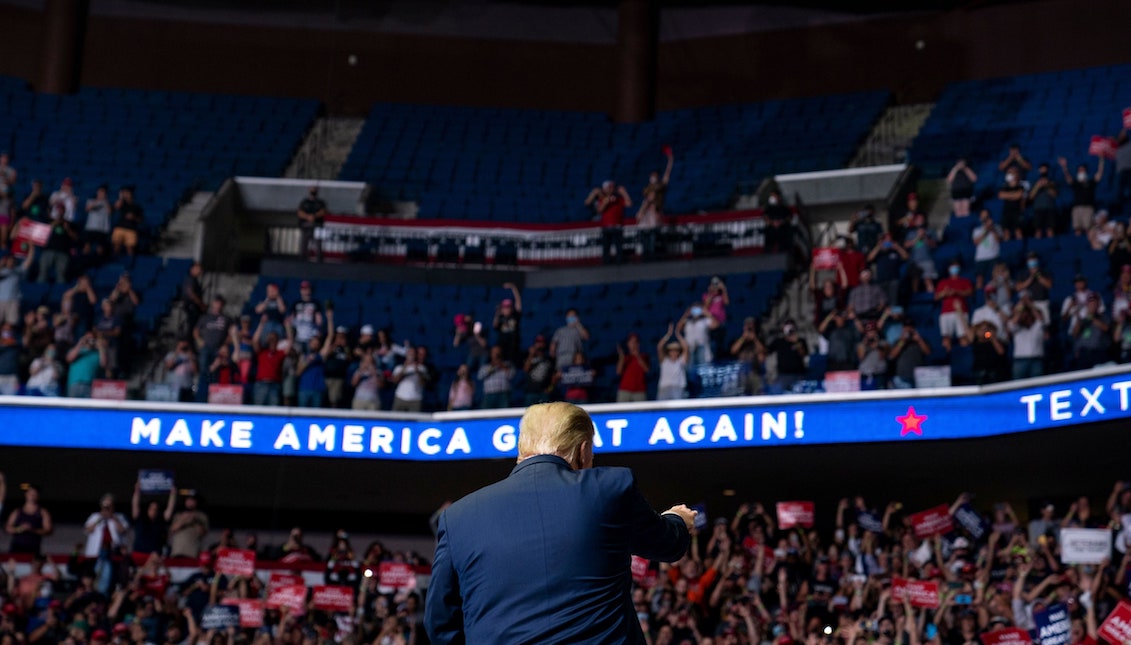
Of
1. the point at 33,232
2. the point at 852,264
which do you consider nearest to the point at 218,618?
the point at 33,232

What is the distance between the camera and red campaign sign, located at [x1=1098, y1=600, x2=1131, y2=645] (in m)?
10.7

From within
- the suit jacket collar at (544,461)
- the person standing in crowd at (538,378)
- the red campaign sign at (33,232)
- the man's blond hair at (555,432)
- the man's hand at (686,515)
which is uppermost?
the red campaign sign at (33,232)

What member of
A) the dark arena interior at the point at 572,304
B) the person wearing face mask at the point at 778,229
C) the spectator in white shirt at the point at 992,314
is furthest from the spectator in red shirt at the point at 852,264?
the person wearing face mask at the point at 778,229

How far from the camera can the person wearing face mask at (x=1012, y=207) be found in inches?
701

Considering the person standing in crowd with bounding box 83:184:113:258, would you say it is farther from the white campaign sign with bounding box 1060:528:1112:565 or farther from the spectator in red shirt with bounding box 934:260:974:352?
the white campaign sign with bounding box 1060:528:1112:565

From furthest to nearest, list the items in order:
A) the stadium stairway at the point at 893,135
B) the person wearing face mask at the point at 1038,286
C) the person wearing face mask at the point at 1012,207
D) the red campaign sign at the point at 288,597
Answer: the stadium stairway at the point at 893,135 < the person wearing face mask at the point at 1012,207 < the person wearing face mask at the point at 1038,286 < the red campaign sign at the point at 288,597

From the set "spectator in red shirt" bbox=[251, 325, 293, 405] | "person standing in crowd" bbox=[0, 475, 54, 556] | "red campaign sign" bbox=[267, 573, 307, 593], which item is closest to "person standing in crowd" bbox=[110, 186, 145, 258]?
"spectator in red shirt" bbox=[251, 325, 293, 405]

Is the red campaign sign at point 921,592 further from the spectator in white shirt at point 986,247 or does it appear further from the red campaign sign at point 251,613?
the red campaign sign at point 251,613

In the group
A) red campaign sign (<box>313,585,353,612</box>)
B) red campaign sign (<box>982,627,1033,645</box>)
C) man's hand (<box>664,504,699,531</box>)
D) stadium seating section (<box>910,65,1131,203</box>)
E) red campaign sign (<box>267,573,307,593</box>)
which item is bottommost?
red campaign sign (<box>982,627,1033,645</box>)

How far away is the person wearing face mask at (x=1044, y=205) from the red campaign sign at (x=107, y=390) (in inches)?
438

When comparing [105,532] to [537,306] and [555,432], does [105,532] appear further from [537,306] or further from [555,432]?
[555,432]

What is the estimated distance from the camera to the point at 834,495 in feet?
62.4

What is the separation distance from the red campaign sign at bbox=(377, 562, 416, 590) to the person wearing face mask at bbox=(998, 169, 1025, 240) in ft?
27.5

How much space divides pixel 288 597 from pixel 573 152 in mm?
13019
